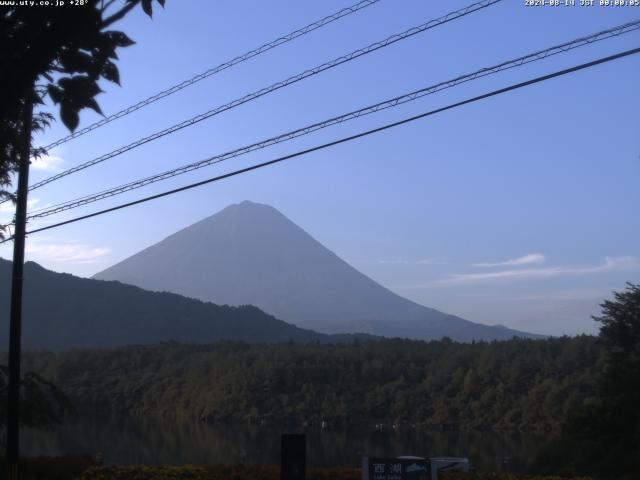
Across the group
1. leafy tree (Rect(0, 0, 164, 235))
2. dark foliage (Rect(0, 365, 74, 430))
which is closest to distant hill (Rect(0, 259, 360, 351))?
dark foliage (Rect(0, 365, 74, 430))

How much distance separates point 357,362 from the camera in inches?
2805

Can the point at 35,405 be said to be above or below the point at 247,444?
above

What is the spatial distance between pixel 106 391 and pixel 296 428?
21087 millimetres

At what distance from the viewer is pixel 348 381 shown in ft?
223

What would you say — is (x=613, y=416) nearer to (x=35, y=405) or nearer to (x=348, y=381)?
(x=35, y=405)

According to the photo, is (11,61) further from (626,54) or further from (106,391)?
(106,391)

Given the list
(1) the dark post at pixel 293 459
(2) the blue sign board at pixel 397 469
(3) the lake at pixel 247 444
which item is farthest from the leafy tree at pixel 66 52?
(3) the lake at pixel 247 444

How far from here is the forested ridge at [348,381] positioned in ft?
192

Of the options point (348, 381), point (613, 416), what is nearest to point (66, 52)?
point (613, 416)

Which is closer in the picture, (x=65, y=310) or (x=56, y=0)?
(x=56, y=0)

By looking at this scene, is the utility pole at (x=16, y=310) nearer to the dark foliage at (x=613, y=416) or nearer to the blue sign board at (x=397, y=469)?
the blue sign board at (x=397, y=469)

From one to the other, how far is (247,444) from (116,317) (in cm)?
7916

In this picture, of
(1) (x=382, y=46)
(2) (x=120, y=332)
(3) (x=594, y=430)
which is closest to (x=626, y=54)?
(1) (x=382, y=46)

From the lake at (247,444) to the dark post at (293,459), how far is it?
16719 mm
